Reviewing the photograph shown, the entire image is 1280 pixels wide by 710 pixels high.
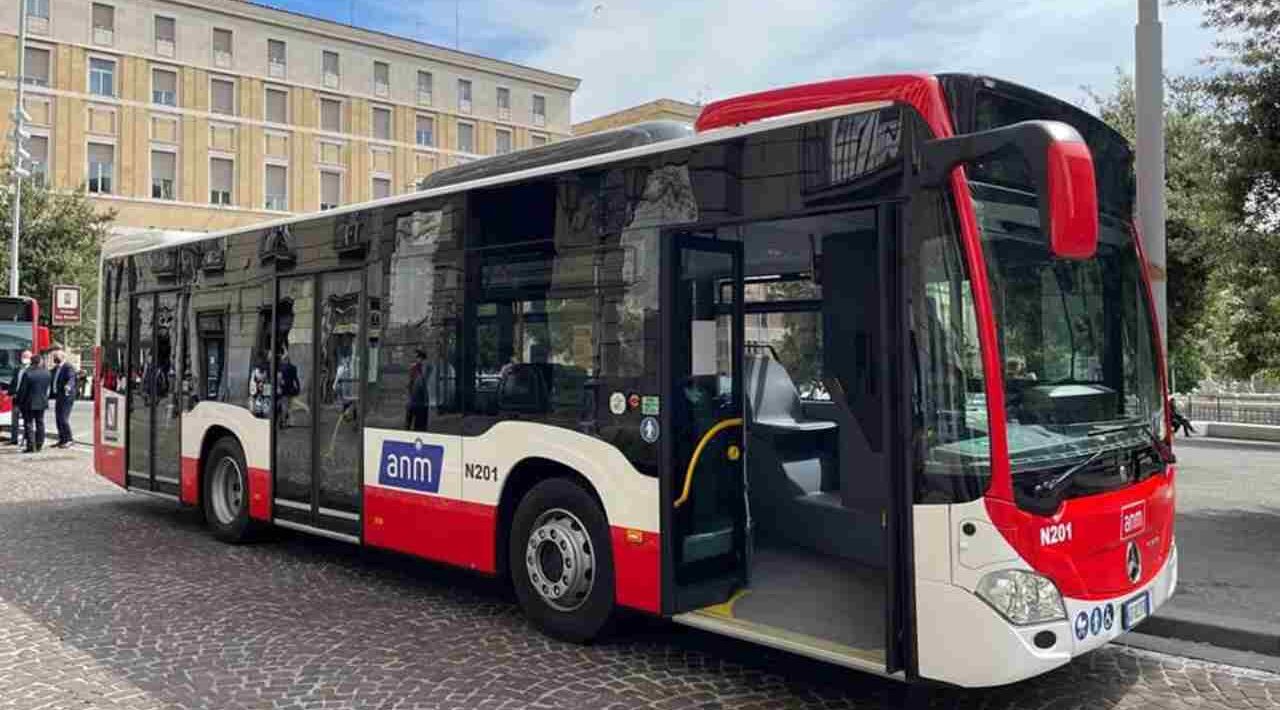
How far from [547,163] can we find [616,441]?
78.7 inches

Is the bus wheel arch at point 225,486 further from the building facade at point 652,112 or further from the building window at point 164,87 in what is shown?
the building window at point 164,87

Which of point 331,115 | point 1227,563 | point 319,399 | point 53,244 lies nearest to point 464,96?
point 331,115

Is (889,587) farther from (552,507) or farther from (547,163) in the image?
(547,163)

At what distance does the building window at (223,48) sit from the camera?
169ft

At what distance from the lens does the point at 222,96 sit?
5197 centimetres

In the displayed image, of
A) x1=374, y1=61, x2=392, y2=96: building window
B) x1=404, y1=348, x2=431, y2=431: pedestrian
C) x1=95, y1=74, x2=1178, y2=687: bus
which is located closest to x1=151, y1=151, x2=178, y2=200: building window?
x1=374, y1=61, x2=392, y2=96: building window

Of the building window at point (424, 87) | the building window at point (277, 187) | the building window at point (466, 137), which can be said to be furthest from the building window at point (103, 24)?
the building window at point (466, 137)

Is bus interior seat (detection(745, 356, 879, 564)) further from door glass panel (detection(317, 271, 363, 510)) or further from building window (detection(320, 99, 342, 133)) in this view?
building window (detection(320, 99, 342, 133))

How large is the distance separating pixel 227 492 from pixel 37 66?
160 ft

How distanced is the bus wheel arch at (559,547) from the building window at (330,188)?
2097 inches

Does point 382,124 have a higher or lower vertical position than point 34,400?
higher

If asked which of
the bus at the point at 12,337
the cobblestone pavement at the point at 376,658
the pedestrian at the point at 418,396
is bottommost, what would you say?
the cobblestone pavement at the point at 376,658

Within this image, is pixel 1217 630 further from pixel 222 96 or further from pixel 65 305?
pixel 222 96

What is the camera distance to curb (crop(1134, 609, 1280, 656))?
538 centimetres
